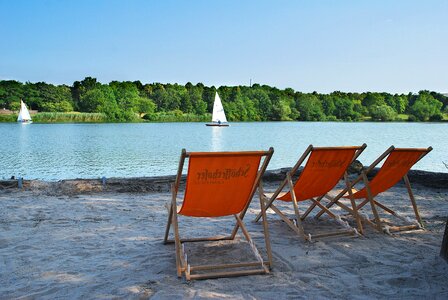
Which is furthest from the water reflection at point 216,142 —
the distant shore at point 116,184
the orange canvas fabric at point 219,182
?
the orange canvas fabric at point 219,182

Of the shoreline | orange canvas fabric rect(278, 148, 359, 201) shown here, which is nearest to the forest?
the shoreline

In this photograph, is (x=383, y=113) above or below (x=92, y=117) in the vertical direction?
below

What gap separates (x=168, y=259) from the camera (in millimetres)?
2998

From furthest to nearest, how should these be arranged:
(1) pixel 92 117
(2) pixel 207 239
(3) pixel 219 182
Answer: (1) pixel 92 117, (2) pixel 207 239, (3) pixel 219 182

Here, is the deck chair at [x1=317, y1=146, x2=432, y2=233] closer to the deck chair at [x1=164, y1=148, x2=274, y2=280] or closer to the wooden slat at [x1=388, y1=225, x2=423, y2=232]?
the wooden slat at [x1=388, y1=225, x2=423, y2=232]

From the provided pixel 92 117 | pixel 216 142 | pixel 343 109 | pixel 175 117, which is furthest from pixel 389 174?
pixel 343 109

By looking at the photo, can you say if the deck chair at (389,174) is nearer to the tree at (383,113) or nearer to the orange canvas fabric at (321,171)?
the orange canvas fabric at (321,171)

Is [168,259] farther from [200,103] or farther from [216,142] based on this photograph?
[200,103]

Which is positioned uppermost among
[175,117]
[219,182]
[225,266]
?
[219,182]

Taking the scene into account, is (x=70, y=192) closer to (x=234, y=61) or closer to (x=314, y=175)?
(x=314, y=175)

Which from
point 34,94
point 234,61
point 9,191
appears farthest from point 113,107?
point 9,191

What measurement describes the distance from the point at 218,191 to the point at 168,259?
600 millimetres

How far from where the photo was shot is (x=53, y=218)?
4.20 metres

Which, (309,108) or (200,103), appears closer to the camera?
(200,103)
